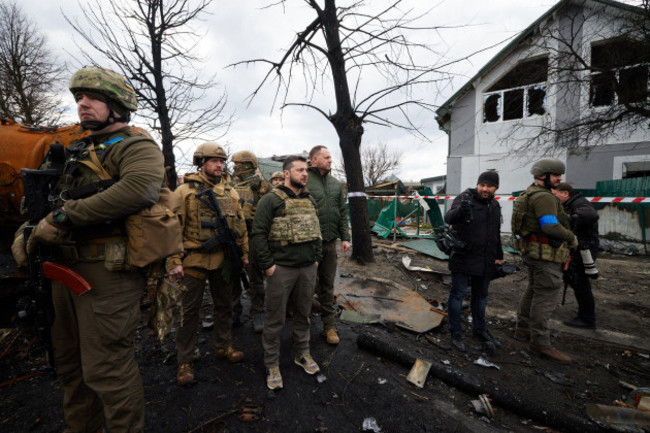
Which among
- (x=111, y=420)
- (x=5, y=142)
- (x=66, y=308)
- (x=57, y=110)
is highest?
(x=57, y=110)

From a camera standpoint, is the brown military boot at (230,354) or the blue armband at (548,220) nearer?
the brown military boot at (230,354)

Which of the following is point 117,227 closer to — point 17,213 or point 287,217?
point 287,217

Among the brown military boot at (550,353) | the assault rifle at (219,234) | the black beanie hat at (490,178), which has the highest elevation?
the black beanie hat at (490,178)

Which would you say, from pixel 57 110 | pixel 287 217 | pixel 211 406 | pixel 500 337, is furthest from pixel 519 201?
pixel 57 110

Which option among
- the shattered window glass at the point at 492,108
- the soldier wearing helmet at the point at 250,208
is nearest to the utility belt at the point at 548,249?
the soldier wearing helmet at the point at 250,208

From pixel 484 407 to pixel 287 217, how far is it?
222cm

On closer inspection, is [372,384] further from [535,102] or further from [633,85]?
[535,102]

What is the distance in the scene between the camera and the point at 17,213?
128 inches

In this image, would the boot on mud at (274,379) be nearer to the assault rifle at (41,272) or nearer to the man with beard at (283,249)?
the man with beard at (283,249)

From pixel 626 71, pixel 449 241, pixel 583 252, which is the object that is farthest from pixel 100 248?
pixel 626 71

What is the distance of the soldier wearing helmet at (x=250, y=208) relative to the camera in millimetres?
3598

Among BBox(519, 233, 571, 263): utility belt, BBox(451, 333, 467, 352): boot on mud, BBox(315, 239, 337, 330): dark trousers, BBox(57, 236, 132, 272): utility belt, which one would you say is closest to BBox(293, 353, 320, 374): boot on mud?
BBox(315, 239, 337, 330): dark trousers

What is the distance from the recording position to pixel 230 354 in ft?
9.16

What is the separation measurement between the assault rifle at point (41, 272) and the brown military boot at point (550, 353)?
413 cm
